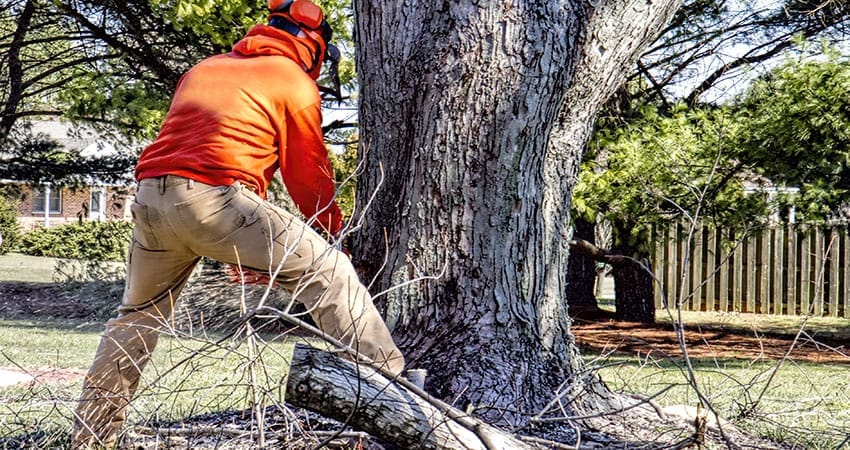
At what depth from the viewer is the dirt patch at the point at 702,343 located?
33.0 ft

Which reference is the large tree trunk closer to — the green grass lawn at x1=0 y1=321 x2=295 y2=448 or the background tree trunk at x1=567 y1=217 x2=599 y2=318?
the green grass lawn at x1=0 y1=321 x2=295 y2=448

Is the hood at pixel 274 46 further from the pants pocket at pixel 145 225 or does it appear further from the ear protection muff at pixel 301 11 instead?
the pants pocket at pixel 145 225

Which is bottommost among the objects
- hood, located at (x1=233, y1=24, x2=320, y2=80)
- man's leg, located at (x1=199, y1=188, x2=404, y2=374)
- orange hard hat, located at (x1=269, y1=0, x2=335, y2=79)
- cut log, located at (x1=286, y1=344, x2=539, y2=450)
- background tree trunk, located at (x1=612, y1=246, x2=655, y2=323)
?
background tree trunk, located at (x1=612, y1=246, x2=655, y2=323)

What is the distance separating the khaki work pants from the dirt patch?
6.02m

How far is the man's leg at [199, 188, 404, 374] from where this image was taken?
3.33 metres

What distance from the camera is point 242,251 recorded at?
338 cm

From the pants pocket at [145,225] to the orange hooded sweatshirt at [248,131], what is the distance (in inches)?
5.3

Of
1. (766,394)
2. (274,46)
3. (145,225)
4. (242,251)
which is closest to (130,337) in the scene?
(145,225)

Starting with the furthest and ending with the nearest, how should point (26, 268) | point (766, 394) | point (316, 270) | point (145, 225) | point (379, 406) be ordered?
1. point (26, 268)
2. point (766, 394)
3. point (145, 225)
4. point (316, 270)
5. point (379, 406)

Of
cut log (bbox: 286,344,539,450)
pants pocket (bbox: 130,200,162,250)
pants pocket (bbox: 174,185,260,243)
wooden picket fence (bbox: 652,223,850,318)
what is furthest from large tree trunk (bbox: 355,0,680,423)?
wooden picket fence (bbox: 652,223,850,318)

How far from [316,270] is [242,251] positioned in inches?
11.7

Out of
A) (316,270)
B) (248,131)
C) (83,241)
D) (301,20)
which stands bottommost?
(83,241)

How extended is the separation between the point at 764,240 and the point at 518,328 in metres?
13.8

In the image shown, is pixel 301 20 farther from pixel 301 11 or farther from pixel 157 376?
pixel 157 376
